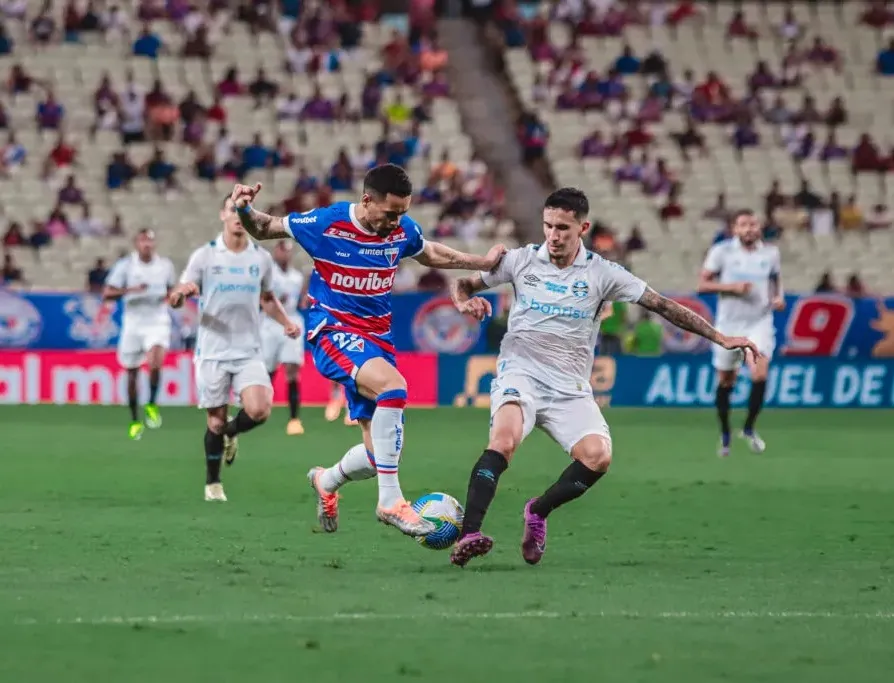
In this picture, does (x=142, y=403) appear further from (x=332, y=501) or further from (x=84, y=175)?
(x=332, y=501)

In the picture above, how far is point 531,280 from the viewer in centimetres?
988

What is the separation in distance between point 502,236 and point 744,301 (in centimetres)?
1194

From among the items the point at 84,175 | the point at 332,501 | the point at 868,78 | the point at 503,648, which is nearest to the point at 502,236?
the point at 84,175

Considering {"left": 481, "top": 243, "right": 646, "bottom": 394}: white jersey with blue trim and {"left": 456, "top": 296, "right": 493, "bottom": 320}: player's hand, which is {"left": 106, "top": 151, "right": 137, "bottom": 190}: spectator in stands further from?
{"left": 456, "top": 296, "right": 493, "bottom": 320}: player's hand

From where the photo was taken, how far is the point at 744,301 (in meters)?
18.4

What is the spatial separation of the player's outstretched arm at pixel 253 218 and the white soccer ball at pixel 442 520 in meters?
1.76

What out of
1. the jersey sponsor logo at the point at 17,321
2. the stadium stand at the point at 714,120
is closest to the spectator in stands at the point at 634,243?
the stadium stand at the point at 714,120

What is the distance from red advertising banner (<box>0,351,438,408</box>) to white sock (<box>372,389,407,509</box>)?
592 inches

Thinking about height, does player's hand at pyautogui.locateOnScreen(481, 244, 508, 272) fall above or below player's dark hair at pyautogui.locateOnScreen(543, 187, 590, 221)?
below

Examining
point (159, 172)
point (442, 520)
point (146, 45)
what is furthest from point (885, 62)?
point (442, 520)

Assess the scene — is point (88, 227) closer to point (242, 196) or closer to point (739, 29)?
point (739, 29)

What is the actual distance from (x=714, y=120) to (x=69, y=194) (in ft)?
42.1

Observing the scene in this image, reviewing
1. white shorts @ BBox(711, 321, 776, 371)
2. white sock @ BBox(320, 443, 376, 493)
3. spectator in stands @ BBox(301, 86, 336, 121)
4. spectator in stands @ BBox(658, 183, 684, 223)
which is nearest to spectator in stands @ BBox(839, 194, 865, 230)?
spectator in stands @ BBox(658, 183, 684, 223)

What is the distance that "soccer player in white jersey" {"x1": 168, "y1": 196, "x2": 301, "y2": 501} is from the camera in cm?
1323
